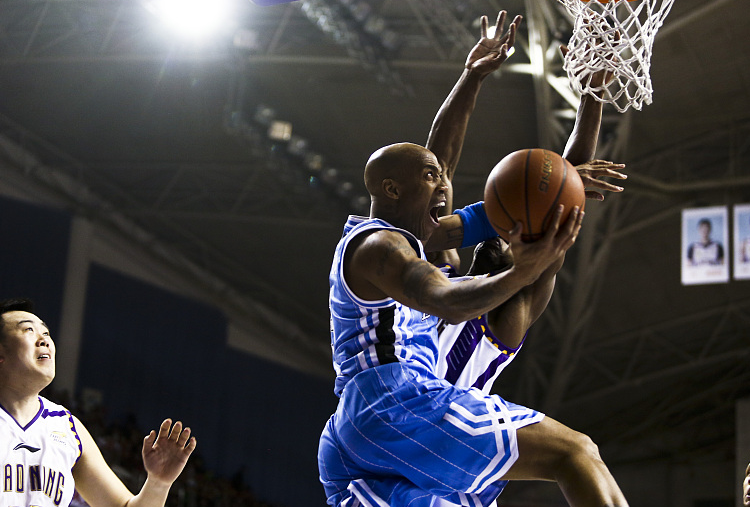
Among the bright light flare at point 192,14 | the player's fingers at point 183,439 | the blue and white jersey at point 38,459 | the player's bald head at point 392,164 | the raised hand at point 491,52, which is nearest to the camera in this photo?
the player's bald head at point 392,164

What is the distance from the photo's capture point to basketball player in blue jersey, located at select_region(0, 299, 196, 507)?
3354 millimetres

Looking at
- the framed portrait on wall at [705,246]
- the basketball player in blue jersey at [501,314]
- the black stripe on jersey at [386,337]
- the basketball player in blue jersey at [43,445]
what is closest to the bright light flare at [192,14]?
the framed portrait on wall at [705,246]

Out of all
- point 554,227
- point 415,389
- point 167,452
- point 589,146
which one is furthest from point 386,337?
point 589,146

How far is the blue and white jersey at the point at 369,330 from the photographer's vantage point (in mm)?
2939

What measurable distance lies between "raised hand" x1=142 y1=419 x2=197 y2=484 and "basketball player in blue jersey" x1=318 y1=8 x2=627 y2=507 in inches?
31.9

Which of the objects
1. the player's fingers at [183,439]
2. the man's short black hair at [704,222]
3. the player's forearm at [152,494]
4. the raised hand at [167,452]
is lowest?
the player's forearm at [152,494]

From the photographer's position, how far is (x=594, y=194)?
3.58m

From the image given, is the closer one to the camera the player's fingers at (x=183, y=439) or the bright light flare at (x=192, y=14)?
the player's fingers at (x=183, y=439)

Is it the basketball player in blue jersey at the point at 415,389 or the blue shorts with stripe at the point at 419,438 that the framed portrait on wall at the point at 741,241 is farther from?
the blue shorts with stripe at the point at 419,438

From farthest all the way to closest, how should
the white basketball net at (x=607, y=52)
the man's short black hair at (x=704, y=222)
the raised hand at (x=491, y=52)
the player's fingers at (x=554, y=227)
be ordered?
the man's short black hair at (x=704, y=222)
the raised hand at (x=491, y=52)
the white basketball net at (x=607, y=52)
the player's fingers at (x=554, y=227)

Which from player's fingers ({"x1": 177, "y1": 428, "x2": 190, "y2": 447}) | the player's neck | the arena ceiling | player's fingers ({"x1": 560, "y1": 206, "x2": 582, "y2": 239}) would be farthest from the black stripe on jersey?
the arena ceiling

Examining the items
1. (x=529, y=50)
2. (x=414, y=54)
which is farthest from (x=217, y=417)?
(x=529, y=50)

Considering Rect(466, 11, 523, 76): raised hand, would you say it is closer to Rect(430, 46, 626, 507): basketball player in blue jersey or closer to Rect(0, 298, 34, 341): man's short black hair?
Rect(430, 46, 626, 507): basketball player in blue jersey

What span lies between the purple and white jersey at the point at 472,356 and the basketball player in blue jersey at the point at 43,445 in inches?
42.5
